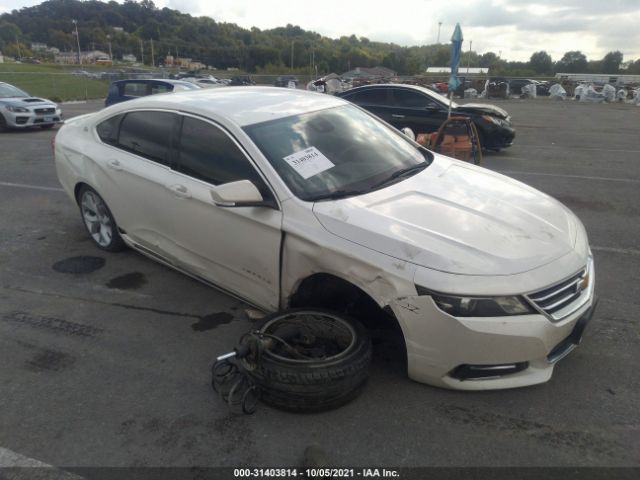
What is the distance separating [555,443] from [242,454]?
1552 millimetres

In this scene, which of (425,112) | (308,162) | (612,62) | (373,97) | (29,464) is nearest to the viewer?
(29,464)

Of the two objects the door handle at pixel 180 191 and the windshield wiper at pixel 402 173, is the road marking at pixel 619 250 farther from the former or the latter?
the door handle at pixel 180 191

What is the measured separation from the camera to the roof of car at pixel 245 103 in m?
3.64

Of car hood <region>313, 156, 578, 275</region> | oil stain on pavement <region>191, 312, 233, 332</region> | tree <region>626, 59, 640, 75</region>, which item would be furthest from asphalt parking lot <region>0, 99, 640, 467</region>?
tree <region>626, 59, 640, 75</region>

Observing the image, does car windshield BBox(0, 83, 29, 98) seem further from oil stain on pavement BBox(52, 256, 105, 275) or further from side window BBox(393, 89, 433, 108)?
oil stain on pavement BBox(52, 256, 105, 275)

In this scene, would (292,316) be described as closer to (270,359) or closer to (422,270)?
(270,359)

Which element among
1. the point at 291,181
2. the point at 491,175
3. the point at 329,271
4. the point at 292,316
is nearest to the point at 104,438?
the point at 292,316

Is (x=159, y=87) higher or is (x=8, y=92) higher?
(x=159, y=87)

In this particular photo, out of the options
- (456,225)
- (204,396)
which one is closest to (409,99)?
(456,225)

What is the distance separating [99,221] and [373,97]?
26.6 ft

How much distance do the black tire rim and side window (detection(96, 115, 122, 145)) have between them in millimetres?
2589

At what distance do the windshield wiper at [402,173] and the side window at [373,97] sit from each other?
807 cm

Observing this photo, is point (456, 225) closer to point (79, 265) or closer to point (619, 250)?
point (619, 250)

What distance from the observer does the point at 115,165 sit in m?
4.38
